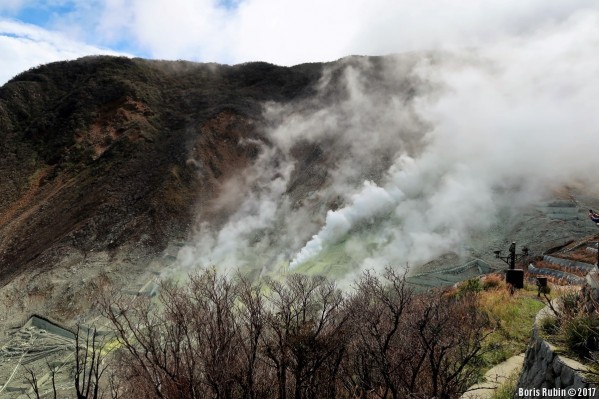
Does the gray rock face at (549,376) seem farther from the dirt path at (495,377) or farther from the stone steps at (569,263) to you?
the stone steps at (569,263)

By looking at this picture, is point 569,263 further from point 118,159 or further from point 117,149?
point 117,149

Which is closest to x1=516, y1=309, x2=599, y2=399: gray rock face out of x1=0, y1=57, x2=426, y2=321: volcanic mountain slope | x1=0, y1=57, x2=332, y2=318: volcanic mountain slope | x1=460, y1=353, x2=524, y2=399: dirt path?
x1=460, y1=353, x2=524, y2=399: dirt path

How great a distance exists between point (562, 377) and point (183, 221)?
33601mm

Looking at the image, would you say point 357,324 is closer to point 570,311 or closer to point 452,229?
point 570,311

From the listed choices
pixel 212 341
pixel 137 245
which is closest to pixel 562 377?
pixel 212 341

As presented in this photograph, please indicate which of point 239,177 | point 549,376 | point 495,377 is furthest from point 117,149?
point 549,376

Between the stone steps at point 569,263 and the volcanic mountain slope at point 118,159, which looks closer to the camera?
the stone steps at point 569,263

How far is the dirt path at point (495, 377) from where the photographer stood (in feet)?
34.9

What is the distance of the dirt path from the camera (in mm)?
10648

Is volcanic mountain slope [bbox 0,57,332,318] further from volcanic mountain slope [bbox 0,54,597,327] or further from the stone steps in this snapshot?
the stone steps

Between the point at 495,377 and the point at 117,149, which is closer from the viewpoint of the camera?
the point at 495,377

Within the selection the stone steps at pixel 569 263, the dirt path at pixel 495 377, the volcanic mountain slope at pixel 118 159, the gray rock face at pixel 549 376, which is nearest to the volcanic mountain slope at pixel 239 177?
the volcanic mountain slope at pixel 118 159

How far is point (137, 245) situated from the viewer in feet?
107

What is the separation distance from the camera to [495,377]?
37.8 feet
